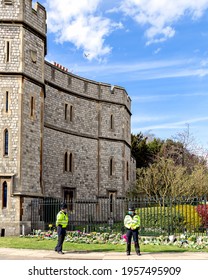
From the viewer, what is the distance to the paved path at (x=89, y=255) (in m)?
13.1

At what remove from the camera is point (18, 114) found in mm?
20375

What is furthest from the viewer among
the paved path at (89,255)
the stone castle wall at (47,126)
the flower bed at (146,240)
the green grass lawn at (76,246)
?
the stone castle wall at (47,126)

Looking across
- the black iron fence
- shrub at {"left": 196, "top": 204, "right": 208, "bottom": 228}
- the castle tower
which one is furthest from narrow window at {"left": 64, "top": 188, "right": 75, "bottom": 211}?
shrub at {"left": 196, "top": 204, "right": 208, "bottom": 228}

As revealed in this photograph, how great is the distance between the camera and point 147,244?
56.2 feet

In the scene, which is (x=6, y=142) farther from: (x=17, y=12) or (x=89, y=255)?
(x=89, y=255)

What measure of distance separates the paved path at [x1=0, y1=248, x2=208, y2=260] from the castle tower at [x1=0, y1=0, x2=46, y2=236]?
5.18m

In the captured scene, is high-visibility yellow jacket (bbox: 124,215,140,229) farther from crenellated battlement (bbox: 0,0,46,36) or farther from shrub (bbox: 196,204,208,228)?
crenellated battlement (bbox: 0,0,46,36)

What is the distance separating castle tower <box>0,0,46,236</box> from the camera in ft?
64.9

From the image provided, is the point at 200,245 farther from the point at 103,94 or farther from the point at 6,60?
the point at 103,94

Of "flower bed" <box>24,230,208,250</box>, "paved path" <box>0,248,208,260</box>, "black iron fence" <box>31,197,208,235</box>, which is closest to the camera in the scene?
"paved path" <box>0,248,208,260</box>

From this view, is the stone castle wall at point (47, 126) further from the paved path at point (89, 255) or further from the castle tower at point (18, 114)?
the paved path at point (89, 255)

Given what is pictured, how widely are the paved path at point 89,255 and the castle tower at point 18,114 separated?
518 centimetres

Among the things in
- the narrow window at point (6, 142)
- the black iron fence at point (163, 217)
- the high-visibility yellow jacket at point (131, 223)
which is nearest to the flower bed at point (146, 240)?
the black iron fence at point (163, 217)
